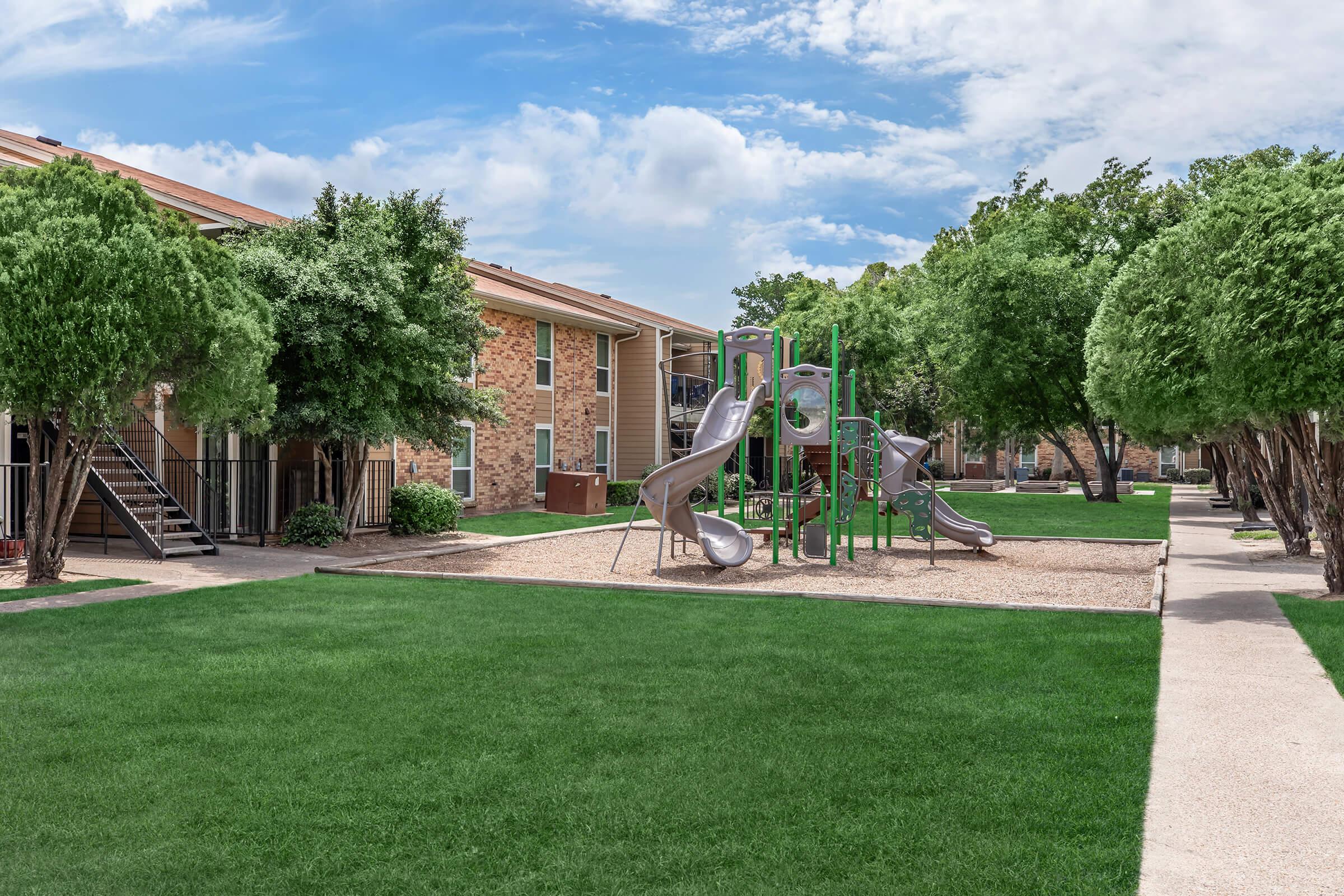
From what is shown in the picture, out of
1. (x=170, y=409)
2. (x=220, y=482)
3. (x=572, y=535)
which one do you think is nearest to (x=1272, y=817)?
(x=170, y=409)

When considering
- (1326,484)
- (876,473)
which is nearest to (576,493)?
(876,473)

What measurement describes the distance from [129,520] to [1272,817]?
14943 mm

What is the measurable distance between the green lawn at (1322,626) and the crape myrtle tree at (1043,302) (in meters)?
19.6

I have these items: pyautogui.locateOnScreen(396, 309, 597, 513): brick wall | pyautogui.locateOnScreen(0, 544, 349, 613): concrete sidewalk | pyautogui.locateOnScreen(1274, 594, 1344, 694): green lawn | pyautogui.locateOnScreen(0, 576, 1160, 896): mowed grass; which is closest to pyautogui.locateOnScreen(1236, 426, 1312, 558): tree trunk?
pyautogui.locateOnScreen(1274, 594, 1344, 694): green lawn

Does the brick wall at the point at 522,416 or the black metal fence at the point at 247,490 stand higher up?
the brick wall at the point at 522,416

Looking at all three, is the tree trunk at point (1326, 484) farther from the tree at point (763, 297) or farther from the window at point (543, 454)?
the tree at point (763, 297)

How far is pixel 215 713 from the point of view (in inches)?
251

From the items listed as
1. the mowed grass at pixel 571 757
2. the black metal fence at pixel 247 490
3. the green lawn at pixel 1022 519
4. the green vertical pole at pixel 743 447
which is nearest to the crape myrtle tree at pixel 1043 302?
the green lawn at pixel 1022 519

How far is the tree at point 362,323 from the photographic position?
16.1 meters

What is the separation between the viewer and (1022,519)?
24.8m

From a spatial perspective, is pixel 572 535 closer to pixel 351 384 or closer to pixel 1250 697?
pixel 351 384

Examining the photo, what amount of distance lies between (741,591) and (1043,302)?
75.7 ft

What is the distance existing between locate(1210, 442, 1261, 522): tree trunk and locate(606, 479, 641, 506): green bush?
14.5m

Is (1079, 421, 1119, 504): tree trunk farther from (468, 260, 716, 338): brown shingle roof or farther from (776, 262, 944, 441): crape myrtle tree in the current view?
(468, 260, 716, 338): brown shingle roof
